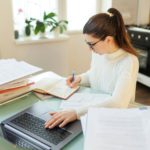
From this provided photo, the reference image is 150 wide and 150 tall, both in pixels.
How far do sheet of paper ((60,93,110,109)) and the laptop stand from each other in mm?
156

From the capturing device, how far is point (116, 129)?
32.3 inches

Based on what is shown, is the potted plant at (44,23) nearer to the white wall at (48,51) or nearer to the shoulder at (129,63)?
the white wall at (48,51)

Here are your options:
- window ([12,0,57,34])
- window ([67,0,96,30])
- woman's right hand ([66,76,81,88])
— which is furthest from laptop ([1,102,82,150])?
window ([67,0,96,30])

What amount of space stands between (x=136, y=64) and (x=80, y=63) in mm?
2043

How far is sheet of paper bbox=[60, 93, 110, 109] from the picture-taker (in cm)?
119

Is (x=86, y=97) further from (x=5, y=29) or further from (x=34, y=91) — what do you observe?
(x=5, y=29)

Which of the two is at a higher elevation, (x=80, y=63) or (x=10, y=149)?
(x=10, y=149)

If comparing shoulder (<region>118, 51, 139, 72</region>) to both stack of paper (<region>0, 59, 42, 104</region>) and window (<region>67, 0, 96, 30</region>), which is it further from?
window (<region>67, 0, 96, 30</region>)

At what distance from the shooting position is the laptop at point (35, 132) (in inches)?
33.8

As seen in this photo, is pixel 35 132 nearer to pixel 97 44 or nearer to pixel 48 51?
pixel 97 44

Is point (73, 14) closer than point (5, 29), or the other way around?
point (5, 29)

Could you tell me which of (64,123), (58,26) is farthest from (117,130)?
(58,26)

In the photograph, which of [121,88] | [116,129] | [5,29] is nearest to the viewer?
[116,129]

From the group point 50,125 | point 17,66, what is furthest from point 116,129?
point 17,66
